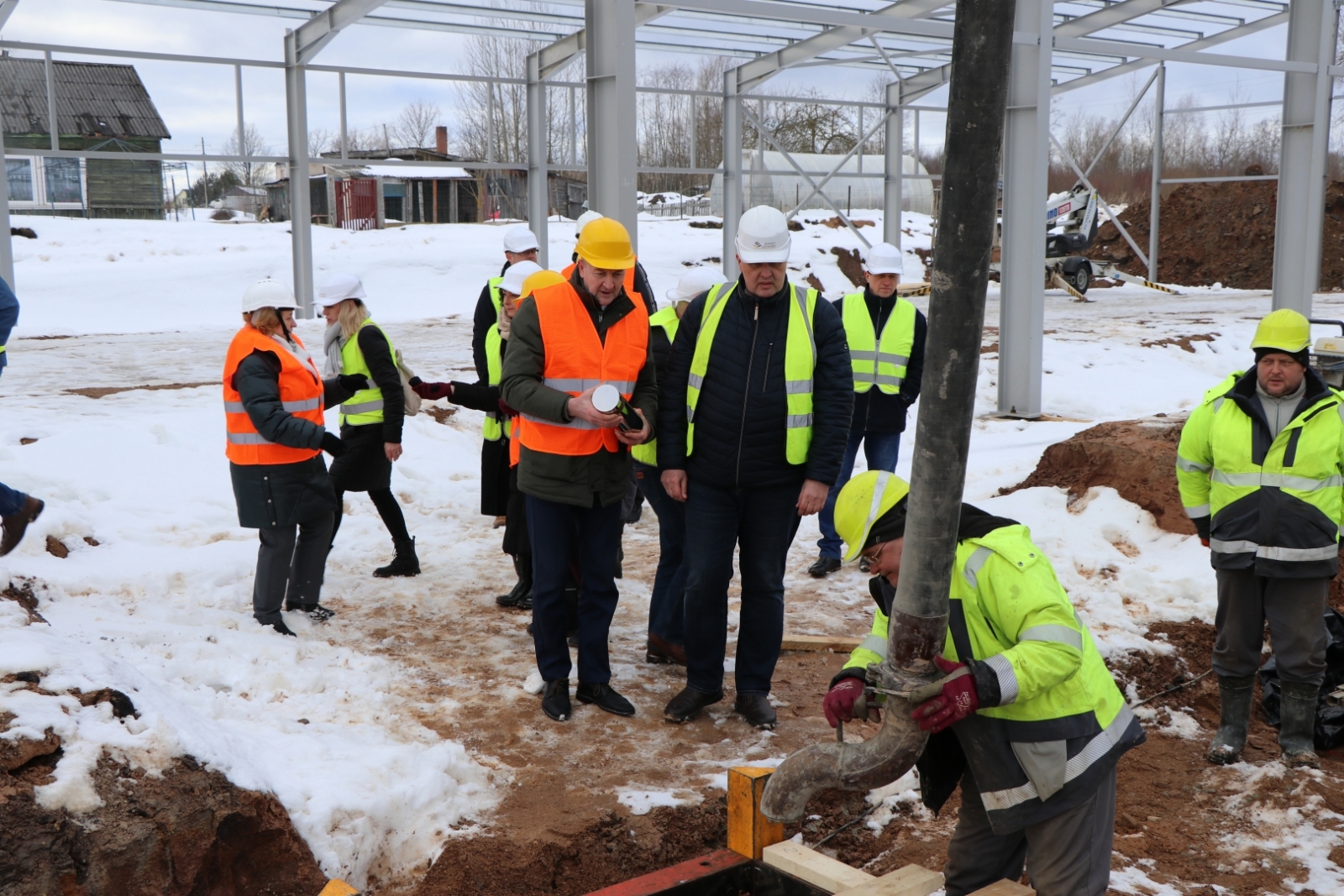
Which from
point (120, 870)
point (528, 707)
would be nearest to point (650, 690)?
Answer: point (528, 707)

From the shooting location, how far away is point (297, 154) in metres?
15.9

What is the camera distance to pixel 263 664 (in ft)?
15.5

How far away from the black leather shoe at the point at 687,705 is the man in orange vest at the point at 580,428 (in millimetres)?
175

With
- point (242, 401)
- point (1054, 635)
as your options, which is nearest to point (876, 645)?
point (1054, 635)

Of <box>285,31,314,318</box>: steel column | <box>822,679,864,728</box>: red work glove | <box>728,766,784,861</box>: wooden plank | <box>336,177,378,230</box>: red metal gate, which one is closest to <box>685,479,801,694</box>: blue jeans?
<box>728,766,784,861</box>: wooden plank

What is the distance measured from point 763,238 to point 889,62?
546 inches

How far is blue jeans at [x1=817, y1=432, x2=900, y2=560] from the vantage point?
22.7 feet

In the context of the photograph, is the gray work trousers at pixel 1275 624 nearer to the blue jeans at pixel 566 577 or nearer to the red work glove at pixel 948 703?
the blue jeans at pixel 566 577

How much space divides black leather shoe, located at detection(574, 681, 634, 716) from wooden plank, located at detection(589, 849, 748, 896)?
3.71 feet

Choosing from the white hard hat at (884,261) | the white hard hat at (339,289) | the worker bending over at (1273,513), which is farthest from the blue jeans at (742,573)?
the white hard hat at (884,261)

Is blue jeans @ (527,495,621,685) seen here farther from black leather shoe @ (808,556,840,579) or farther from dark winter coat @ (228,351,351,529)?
black leather shoe @ (808,556,840,579)

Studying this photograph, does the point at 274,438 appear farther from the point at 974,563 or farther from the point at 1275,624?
the point at 1275,624

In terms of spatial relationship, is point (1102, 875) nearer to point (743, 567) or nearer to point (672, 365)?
point (743, 567)

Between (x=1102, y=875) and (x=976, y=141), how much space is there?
1.89 meters
